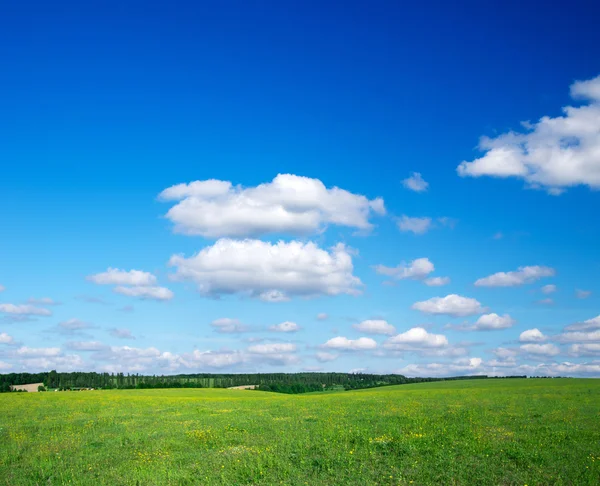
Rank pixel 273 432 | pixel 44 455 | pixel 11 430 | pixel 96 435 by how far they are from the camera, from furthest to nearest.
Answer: pixel 11 430
pixel 96 435
pixel 273 432
pixel 44 455

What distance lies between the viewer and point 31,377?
7298 inches

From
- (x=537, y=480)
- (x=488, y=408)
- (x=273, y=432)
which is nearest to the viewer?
(x=537, y=480)

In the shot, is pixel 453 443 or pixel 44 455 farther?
pixel 44 455

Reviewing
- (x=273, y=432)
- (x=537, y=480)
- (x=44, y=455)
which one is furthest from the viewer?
(x=273, y=432)

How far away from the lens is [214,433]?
30328 mm

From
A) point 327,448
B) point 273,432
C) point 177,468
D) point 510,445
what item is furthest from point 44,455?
point 510,445

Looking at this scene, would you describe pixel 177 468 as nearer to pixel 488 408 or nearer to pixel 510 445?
pixel 510 445

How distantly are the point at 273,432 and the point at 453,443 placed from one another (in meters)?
10.8

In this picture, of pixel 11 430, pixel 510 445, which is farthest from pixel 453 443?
pixel 11 430

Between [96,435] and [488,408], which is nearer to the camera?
[96,435]

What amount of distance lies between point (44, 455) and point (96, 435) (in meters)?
5.64

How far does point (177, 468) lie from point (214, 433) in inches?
282

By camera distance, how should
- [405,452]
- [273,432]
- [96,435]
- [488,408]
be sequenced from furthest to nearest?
[488,408], [96,435], [273,432], [405,452]

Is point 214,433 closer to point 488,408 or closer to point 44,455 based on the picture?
point 44,455
